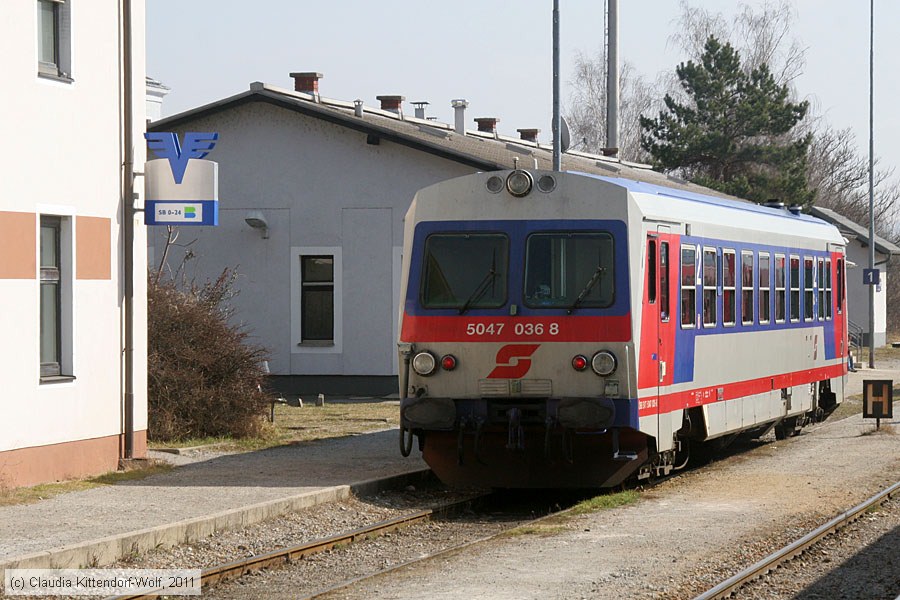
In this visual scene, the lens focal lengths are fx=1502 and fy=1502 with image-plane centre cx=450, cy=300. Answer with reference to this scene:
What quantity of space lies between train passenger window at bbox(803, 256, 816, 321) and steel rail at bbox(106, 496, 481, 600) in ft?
27.5

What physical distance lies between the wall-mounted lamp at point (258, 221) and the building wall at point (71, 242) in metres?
11.8

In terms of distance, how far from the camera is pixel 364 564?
11.1 metres

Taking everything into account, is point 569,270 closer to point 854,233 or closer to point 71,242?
point 71,242

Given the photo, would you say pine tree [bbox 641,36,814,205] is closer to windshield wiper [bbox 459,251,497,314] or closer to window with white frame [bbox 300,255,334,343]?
window with white frame [bbox 300,255,334,343]

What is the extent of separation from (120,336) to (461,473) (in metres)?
4.29

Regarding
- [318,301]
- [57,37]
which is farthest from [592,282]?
[318,301]

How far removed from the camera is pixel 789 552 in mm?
11203

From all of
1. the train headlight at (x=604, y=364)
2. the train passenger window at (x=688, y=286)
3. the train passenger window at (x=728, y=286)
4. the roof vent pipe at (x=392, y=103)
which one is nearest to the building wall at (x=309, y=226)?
the roof vent pipe at (x=392, y=103)

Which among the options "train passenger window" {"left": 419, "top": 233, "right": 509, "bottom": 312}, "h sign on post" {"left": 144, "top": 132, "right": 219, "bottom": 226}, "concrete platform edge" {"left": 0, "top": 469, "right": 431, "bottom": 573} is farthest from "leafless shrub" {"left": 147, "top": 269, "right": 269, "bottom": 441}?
A: "train passenger window" {"left": 419, "top": 233, "right": 509, "bottom": 312}

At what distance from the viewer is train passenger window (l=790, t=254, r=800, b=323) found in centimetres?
1977

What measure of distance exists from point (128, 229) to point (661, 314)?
5.81 metres

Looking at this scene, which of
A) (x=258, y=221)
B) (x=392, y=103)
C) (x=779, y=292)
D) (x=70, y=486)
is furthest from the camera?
(x=392, y=103)

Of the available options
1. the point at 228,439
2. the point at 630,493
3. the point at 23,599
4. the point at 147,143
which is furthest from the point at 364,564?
the point at 228,439

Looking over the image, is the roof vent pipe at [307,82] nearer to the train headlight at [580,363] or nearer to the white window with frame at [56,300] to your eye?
the white window with frame at [56,300]
